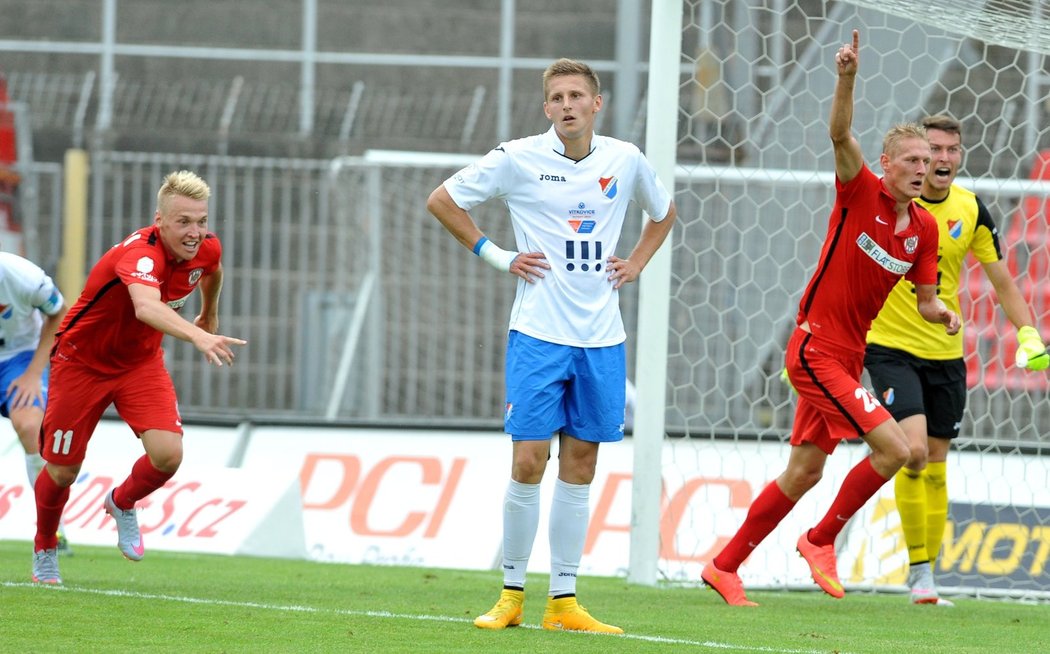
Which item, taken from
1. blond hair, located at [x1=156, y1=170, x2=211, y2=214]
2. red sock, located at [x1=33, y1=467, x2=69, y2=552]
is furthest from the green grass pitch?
blond hair, located at [x1=156, y1=170, x2=211, y2=214]

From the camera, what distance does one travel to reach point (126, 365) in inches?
290

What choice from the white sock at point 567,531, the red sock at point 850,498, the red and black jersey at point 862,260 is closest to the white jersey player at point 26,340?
the white sock at point 567,531

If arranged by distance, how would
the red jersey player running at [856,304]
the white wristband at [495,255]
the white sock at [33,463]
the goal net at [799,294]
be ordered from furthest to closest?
the goal net at [799,294]
the white sock at [33,463]
the red jersey player running at [856,304]
the white wristband at [495,255]

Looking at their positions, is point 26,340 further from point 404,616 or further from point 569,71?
point 569,71

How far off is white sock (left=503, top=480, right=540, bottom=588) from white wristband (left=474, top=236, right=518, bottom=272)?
85cm

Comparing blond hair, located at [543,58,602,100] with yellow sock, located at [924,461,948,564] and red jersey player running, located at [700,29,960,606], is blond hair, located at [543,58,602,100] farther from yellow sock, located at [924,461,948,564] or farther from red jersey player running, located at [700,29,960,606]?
yellow sock, located at [924,461,948,564]

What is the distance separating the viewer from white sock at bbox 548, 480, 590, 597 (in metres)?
6.31

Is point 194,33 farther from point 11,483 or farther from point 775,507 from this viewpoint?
point 775,507

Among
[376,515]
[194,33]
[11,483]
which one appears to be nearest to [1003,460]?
[376,515]

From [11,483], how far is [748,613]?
18.0ft

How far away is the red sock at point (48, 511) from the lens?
24.2 ft

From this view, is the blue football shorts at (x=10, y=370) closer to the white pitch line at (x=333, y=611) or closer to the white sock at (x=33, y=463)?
the white sock at (x=33, y=463)

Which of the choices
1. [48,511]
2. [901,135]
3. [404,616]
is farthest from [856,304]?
[48,511]

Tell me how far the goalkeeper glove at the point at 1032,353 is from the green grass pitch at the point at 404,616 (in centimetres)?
116
